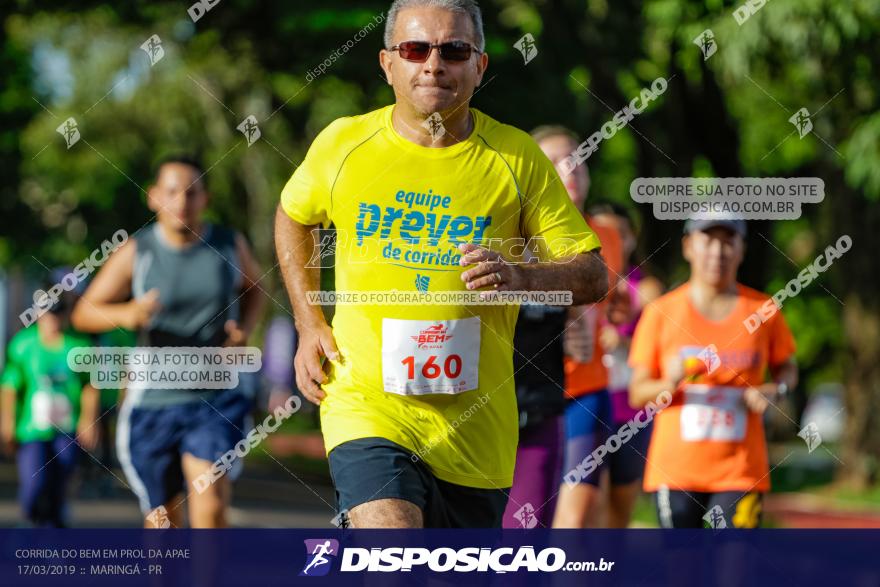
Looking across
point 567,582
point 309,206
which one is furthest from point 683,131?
point 309,206

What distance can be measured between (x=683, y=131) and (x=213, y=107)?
14.6 meters

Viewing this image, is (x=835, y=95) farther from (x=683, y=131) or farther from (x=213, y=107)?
(x=213, y=107)

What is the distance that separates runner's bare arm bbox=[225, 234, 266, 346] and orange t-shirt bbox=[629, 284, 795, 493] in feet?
5.47

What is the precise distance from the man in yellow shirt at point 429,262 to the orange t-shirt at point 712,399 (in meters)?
1.85

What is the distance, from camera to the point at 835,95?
1307 cm

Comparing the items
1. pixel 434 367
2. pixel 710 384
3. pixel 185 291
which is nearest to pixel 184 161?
pixel 185 291

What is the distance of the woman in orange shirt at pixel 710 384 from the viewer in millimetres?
6398

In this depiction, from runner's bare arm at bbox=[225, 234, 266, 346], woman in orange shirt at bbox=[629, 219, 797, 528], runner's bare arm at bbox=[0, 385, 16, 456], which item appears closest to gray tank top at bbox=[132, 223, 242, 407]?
runner's bare arm at bbox=[225, 234, 266, 346]

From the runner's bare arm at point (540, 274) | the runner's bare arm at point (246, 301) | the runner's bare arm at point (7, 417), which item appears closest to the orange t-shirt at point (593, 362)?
the runner's bare arm at point (246, 301)

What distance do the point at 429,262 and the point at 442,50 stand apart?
23.5 inches

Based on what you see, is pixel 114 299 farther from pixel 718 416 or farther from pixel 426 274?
pixel 426 274

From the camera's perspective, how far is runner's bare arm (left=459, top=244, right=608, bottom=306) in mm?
4172

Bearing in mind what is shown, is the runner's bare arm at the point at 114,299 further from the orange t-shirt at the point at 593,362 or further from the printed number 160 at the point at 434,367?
the printed number 160 at the point at 434,367

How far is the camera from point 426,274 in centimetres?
457
